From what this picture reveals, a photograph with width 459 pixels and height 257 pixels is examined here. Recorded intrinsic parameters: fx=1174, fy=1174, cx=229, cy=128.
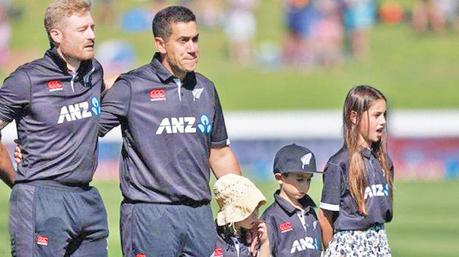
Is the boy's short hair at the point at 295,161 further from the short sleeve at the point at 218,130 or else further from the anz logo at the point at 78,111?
the anz logo at the point at 78,111

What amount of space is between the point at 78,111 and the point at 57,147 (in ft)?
0.82

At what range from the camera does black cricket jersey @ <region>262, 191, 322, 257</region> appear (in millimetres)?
7195

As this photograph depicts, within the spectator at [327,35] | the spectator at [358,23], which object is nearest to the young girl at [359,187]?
the spectator at [327,35]

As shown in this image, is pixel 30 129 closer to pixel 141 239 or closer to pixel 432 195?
pixel 141 239

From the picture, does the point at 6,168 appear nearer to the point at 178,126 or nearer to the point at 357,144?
the point at 178,126

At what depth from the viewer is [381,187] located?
725 centimetres

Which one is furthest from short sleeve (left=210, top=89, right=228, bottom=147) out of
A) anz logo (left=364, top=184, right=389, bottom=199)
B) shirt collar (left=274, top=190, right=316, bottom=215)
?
anz logo (left=364, top=184, right=389, bottom=199)

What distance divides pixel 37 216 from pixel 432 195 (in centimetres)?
1128

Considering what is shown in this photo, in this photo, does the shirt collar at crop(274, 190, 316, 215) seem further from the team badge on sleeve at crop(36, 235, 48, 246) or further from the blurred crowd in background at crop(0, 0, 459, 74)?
the blurred crowd in background at crop(0, 0, 459, 74)

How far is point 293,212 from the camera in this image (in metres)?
7.28

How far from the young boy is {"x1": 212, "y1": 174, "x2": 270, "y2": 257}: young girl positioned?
0.43 ft

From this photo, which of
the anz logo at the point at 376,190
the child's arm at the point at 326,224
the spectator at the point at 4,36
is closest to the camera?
the anz logo at the point at 376,190

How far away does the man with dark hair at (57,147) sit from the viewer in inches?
271

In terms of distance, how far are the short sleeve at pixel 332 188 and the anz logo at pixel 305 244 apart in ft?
0.76
